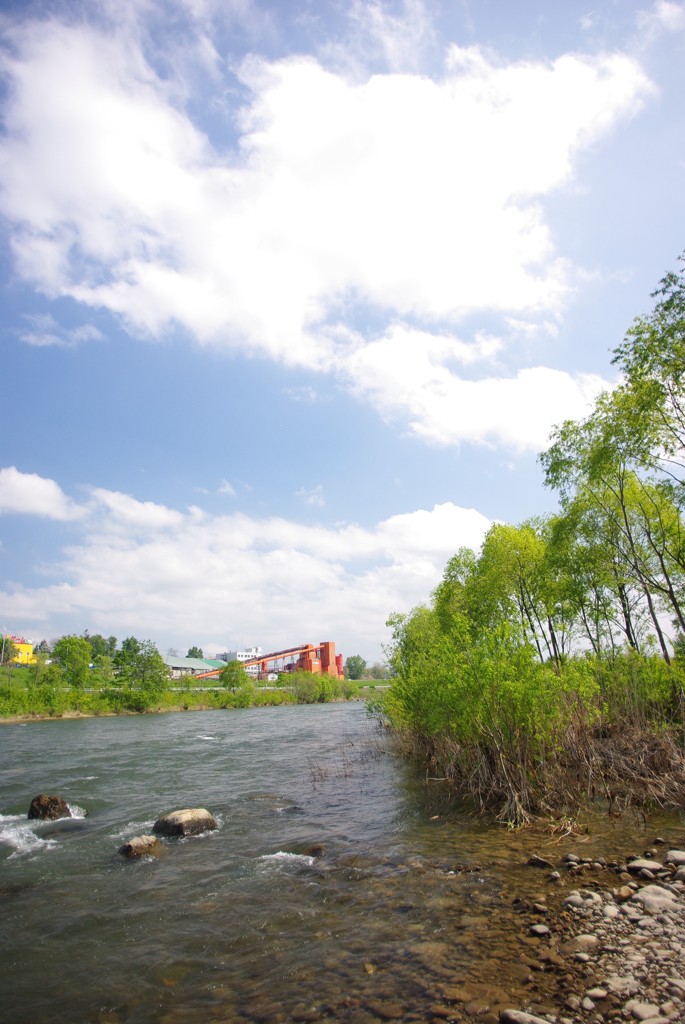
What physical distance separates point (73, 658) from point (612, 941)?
332 ft

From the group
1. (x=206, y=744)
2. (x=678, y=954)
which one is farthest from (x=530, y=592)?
(x=678, y=954)

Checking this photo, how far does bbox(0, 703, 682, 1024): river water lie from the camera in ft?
23.3

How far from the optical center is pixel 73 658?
305 feet

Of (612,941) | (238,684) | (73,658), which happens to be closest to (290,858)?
(612,941)

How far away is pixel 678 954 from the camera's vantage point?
680 cm

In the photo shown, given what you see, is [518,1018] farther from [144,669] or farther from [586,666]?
[144,669]

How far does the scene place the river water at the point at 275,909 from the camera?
7.09m

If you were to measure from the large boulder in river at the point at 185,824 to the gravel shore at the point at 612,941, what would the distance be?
10546 mm

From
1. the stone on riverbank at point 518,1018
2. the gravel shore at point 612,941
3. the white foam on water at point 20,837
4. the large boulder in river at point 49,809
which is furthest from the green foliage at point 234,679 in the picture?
the stone on riverbank at point 518,1018

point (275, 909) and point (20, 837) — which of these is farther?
point (20, 837)

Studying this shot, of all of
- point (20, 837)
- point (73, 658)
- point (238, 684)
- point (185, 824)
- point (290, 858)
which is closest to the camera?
point (290, 858)

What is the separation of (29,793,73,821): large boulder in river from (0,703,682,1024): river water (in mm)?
470

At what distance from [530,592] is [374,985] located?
38.5 meters

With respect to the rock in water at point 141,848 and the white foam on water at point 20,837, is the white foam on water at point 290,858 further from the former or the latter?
the white foam on water at point 20,837
